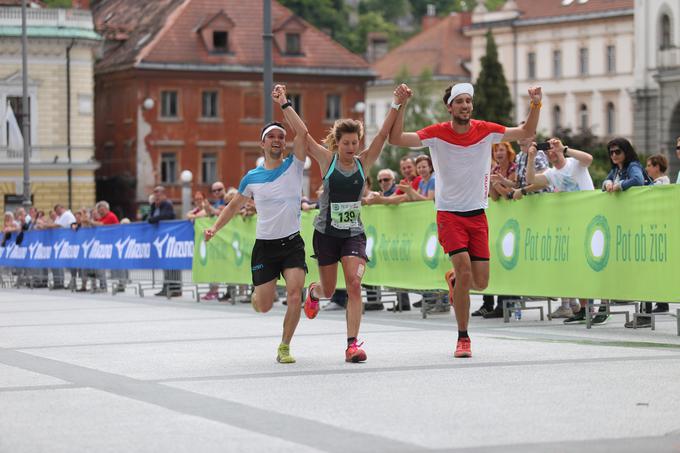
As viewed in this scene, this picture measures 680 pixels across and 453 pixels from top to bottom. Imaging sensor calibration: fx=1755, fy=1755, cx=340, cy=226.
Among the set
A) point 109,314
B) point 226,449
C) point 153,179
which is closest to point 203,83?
point 153,179

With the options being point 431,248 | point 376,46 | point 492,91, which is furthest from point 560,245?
point 376,46

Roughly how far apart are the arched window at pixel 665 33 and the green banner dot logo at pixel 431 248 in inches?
2899

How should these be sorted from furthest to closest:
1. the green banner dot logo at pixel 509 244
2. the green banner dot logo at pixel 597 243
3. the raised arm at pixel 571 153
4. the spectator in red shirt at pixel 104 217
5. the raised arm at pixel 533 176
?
the spectator in red shirt at pixel 104 217 → the green banner dot logo at pixel 509 244 → the raised arm at pixel 533 176 → the raised arm at pixel 571 153 → the green banner dot logo at pixel 597 243

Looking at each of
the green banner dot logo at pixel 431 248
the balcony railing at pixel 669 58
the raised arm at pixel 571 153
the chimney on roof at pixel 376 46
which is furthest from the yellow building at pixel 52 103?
the chimney on roof at pixel 376 46

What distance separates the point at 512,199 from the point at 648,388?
8067 mm

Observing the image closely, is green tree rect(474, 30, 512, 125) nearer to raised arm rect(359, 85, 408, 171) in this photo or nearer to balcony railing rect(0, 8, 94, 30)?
balcony railing rect(0, 8, 94, 30)

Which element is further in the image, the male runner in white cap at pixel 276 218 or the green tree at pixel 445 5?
the green tree at pixel 445 5

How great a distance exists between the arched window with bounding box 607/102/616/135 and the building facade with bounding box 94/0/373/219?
102ft

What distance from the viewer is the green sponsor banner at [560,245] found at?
16.6m

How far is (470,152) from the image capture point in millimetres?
14219

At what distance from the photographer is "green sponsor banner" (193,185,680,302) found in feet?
54.5

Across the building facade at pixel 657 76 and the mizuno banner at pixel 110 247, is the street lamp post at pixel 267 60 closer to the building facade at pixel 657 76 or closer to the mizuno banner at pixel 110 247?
the mizuno banner at pixel 110 247

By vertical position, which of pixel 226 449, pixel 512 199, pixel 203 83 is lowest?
pixel 226 449

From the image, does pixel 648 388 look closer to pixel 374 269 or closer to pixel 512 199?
pixel 512 199
